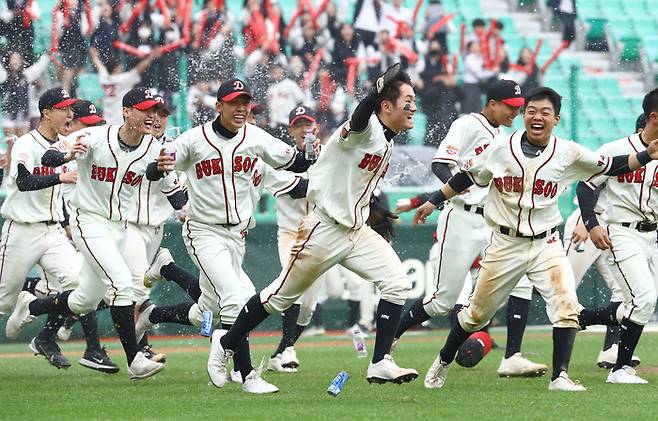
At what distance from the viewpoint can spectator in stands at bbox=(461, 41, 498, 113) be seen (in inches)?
722

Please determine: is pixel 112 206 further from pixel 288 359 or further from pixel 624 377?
pixel 624 377

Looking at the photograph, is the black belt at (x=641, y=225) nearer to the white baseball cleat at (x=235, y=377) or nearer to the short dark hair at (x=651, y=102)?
the short dark hair at (x=651, y=102)

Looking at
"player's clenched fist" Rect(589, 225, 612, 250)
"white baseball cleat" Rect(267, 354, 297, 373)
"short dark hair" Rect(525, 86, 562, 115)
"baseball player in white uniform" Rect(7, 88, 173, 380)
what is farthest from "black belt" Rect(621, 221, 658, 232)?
"baseball player in white uniform" Rect(7, 88, 173, 380)

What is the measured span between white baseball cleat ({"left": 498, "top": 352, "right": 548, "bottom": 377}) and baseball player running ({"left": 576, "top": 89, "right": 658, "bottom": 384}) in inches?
28.7

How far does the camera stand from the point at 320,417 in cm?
712

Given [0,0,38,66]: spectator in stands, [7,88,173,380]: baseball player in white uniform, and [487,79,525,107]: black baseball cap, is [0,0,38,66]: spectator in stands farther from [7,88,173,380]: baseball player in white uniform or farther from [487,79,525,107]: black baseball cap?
[487,79,525,107]: black baseball cap

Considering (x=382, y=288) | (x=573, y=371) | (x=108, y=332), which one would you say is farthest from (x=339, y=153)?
(x=108, y=332)

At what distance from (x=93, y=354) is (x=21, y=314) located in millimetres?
963

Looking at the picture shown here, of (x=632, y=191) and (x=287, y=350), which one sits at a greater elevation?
(x=632, y=191)

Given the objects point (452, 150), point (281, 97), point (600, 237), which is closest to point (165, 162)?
point (452, 150)

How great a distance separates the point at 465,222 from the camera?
34.7 ft

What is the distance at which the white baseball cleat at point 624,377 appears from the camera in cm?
912

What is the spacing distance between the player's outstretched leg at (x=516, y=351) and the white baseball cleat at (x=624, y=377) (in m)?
0.76

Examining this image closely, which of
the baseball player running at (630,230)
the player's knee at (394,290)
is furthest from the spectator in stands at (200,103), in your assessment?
the player's knee at (394,290)
